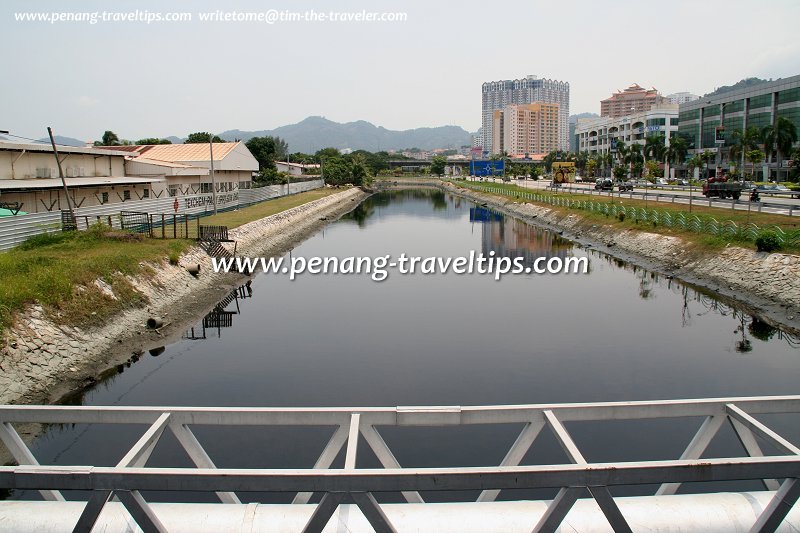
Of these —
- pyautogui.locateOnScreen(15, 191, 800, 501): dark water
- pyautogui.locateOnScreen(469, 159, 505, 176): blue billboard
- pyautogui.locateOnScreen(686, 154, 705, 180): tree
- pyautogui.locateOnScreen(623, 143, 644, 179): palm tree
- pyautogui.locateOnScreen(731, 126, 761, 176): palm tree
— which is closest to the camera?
pyautogui.locateOnScreen(15, 191, 800, 501): dark water

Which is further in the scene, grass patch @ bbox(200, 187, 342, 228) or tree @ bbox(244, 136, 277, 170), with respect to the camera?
tree @ bbox(244, 136, 277, 170)

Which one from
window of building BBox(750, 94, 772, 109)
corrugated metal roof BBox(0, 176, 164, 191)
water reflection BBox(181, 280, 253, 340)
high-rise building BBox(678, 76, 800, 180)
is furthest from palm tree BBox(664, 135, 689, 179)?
water reflection BBox(181, 280, 253, 340)

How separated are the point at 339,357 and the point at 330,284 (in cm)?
1451

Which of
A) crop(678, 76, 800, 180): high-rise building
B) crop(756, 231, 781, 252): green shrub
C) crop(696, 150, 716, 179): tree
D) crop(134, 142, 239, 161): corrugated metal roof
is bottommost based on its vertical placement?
crop(756, 231, 781, 252): green shrub

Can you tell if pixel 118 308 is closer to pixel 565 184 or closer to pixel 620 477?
pixel 620 477

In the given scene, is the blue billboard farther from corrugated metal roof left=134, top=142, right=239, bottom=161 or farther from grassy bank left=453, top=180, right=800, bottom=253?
grassy bank left=453, top=180, right=800, bottom=253

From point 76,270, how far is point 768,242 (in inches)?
1151

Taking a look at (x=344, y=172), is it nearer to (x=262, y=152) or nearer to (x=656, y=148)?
(x=262, y=152)

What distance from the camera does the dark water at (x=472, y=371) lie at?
47.0 feet

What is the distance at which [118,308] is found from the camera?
2330cm

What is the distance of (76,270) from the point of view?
23.5 meters

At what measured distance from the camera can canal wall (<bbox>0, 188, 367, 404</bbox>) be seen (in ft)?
55.8

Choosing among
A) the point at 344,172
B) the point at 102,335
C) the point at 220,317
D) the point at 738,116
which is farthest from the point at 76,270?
the point at 344,172

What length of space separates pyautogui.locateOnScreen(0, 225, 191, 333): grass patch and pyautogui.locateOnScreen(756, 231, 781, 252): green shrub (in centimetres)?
2721
